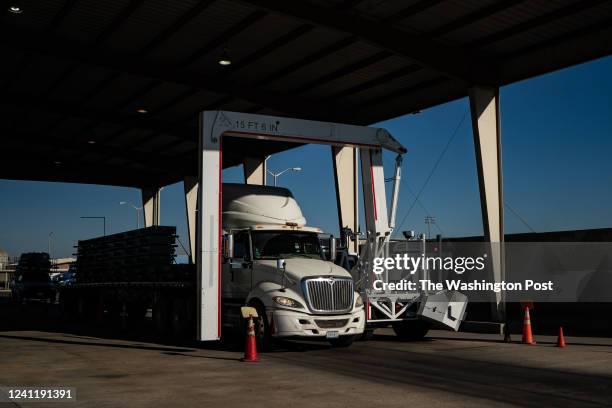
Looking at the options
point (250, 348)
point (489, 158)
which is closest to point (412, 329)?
point (250, 348)

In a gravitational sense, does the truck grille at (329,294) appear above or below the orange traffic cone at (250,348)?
above

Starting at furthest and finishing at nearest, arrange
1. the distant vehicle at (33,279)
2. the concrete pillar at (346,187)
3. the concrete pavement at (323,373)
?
the distant vehicle at (33,279) → the concrete pillar at (346,187) → the concrete pavement at (323,373)

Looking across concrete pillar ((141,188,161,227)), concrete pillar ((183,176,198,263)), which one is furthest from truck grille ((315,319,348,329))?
concrete pillar ((141,188,161,227))

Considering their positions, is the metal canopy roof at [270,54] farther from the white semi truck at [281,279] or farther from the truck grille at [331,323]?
the truck grille at [331,323]

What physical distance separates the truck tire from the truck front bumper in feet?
0.90

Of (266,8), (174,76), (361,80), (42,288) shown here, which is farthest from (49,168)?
(266,8)

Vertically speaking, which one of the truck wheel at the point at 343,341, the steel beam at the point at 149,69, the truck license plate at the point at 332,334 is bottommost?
the truck wheel at the point at 343,341

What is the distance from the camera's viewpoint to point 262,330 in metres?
15.0

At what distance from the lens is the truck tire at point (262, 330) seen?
49.0 feet

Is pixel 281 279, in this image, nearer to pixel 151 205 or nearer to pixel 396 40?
pixel 396 40

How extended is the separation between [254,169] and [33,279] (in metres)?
17.6

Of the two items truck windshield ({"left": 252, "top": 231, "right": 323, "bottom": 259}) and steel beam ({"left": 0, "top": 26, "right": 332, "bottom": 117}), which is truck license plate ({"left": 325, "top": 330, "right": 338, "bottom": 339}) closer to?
Result: truck windshield ({"left": 252, "top": 231, "right": 323, "bottom": 259})

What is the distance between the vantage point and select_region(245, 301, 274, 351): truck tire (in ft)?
49.0

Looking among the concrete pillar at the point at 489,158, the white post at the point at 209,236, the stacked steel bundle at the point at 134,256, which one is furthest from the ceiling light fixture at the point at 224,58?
the concrete pillar at the point at 489,158
